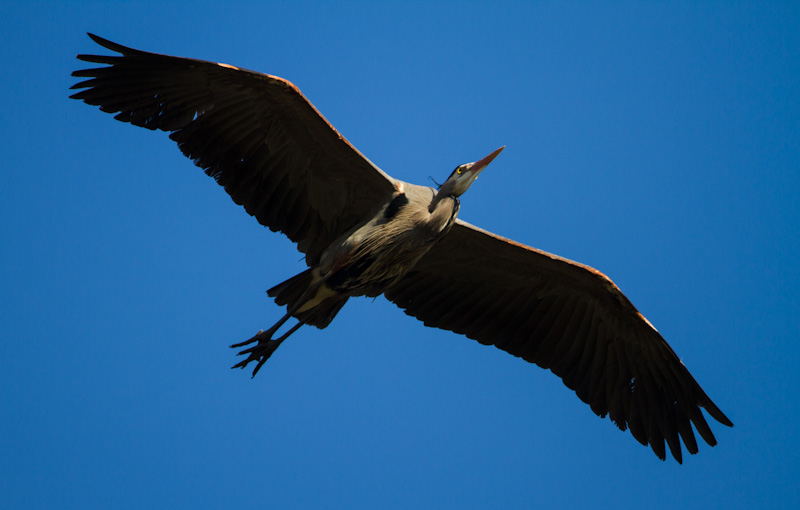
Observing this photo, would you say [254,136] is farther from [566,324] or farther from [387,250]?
[566,324]

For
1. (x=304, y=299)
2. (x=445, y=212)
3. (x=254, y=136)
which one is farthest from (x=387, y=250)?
(x=254, y=136)

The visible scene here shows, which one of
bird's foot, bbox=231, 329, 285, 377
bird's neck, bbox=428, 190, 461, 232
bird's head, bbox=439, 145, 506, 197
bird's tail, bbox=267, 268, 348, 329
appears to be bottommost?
bird's foot, bbox=231, 329, 285, 377

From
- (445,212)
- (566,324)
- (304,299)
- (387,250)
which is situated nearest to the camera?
(445,212)

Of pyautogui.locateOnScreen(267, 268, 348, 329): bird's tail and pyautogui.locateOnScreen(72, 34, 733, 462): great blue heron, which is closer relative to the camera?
pyautogui.locateOnScreen(72, 34, 733, 462): great blue heron

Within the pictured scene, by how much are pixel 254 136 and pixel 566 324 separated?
3773mm

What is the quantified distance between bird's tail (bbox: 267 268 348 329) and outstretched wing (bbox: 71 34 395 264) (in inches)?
10.6

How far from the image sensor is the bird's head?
885cm

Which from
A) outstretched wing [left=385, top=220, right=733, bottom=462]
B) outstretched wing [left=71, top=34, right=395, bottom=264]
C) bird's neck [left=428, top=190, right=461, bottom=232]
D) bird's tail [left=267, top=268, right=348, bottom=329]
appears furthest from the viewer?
outstretched wing [left=385, top=220, right=733, bottom=462]

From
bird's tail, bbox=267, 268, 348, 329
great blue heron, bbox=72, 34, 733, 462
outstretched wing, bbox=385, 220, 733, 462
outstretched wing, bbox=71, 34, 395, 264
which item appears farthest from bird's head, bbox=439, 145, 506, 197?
bird's tail, bbox=267, 268, 348, 329

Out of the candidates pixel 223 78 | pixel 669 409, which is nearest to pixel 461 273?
pixel 669 409

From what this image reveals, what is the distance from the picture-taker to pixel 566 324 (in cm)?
1029

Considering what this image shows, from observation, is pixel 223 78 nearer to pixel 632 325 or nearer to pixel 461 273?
pixel 461 273

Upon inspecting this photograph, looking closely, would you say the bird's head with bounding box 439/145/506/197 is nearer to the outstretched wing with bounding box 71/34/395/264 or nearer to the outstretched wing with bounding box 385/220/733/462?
the outstretched wing with bounding box 71/34/395/264

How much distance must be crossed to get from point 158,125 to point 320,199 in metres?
1.64
